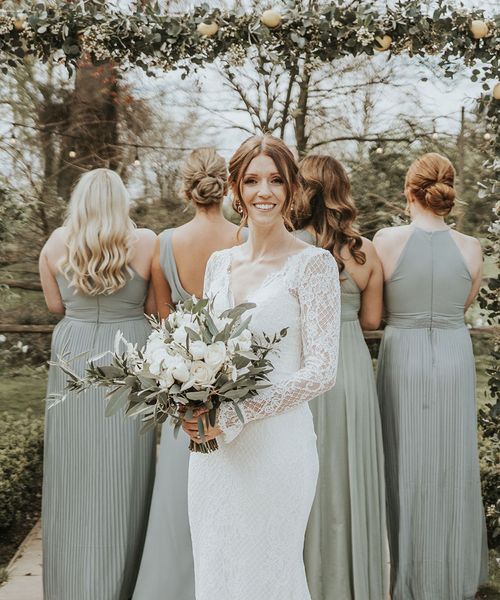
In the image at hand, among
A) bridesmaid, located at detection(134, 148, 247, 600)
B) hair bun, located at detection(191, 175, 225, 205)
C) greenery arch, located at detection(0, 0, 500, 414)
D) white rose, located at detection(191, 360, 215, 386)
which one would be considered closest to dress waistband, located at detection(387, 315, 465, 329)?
greenery arch, located at detection(0, 0, 500, 414)

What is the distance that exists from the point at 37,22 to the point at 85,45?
0.76ft

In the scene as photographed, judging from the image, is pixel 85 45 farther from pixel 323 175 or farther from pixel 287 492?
pixel 287 492

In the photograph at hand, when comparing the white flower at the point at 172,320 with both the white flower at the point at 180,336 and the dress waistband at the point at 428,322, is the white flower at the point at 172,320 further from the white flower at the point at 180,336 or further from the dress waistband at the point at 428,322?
the dress waistband at the point at 428,322

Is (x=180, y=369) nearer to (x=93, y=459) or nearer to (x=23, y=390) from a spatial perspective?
(x=93, y=459)

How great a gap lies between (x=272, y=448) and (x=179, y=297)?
61.8 inches

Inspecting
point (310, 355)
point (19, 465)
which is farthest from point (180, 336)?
point (19, 465)

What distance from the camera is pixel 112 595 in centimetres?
364

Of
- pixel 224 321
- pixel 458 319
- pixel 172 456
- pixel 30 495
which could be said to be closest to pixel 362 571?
pixel 172 456

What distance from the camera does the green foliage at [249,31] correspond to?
11.4 feet

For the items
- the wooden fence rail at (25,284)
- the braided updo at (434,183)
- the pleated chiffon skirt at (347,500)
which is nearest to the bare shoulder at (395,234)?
the braided updo at (434,183)

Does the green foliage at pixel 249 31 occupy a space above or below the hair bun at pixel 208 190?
above

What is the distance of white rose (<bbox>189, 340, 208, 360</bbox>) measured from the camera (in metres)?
2.02

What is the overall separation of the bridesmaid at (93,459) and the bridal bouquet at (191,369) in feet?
4.94

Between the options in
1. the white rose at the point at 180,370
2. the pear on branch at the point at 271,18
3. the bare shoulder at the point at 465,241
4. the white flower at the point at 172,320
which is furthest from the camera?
the bare shoulder at the point at 465,241
